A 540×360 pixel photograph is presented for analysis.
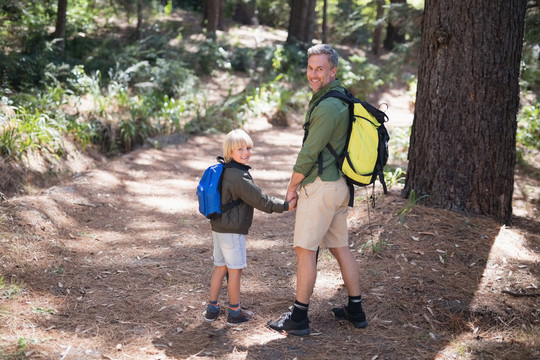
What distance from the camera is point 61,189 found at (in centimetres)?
679

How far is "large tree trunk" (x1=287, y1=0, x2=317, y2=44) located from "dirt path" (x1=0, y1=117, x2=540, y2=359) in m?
11.9

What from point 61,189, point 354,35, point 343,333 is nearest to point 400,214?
point 343,333

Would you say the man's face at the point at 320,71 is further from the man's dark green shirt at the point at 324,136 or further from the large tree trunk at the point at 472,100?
the large tree trunk at the point at 472,100

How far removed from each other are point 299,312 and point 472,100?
281cm

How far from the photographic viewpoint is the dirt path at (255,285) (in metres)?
3.58

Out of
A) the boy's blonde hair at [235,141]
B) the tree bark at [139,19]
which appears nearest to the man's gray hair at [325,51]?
the boy's blonde hair at [235,141]

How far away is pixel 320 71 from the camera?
3562 mm

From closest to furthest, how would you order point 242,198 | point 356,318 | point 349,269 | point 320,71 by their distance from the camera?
point 320,71
point 242,198
point 349,269
point 356,318

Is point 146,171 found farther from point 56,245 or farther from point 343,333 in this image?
point 343,333

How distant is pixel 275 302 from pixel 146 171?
16.0ft

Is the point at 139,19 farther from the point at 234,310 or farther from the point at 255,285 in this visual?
the point at 234,310

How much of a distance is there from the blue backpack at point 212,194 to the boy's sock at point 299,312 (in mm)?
886

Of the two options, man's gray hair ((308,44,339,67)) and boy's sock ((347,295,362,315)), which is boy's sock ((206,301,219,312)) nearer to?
boy's sock ((347,295,362,315))

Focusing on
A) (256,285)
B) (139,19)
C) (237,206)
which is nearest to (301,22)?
(139,19)
